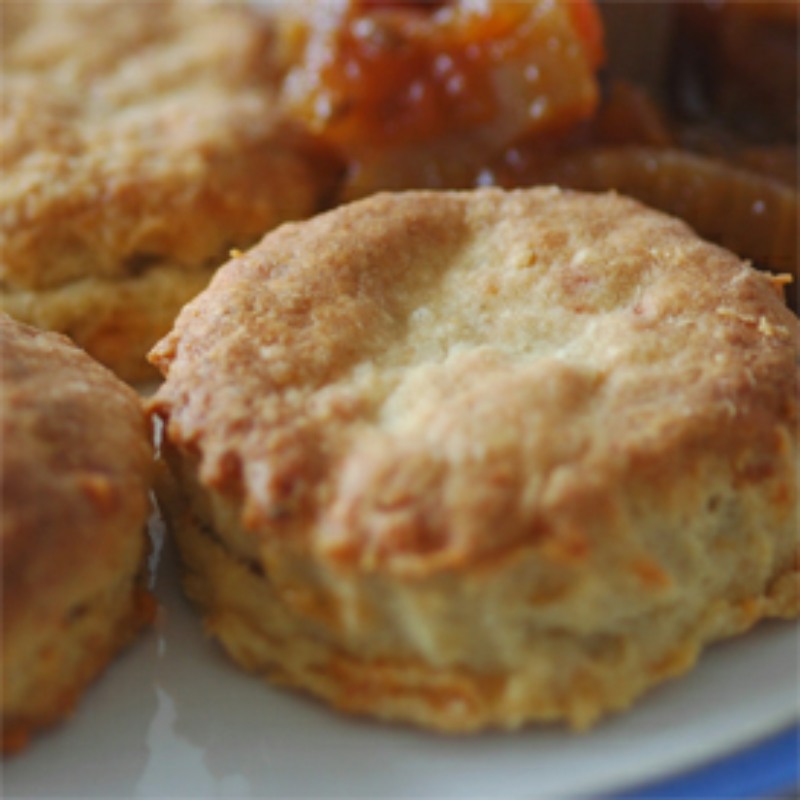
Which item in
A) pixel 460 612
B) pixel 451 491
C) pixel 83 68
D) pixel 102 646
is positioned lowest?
pixel 102 646

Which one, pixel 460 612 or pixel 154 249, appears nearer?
pixel 460 612

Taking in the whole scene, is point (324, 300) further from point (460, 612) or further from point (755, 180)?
point (755, 180)

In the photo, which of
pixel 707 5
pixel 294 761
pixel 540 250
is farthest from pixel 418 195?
pixel 707 5

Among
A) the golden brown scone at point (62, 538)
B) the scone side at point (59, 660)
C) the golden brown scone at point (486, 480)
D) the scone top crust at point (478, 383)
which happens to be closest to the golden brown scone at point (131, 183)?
the scone top crust at point (478, 383)

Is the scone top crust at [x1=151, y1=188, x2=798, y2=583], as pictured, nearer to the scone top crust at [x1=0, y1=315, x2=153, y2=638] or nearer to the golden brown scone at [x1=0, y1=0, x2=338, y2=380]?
the scone top crust at [x1=0, y1=315, x2=153, y2=638]

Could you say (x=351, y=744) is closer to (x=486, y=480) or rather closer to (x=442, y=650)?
(x=442, y=650)
